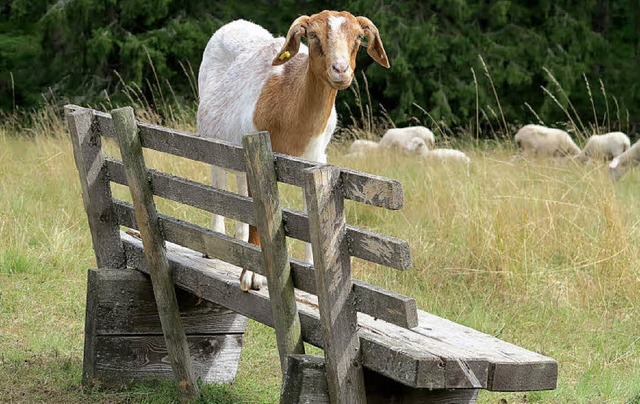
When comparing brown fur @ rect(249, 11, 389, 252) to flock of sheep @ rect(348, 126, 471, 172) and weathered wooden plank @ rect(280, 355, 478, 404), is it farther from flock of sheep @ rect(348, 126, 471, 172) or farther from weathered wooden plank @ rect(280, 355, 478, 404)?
flock of sheep @ rect(348, 126, 471, 172)

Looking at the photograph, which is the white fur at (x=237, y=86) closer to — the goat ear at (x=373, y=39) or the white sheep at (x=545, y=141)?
the goat ear at (x=373, y=39)

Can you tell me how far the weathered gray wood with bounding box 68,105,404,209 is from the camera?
11.0ft

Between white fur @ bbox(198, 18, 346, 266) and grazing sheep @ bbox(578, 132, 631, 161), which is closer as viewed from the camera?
white fur @ bbox(198, 18, 346, 266)

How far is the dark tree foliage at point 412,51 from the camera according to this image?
16719 mm

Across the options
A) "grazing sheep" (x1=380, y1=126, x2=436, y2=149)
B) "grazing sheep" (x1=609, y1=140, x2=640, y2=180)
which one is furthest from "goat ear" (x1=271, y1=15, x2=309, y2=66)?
"grazing sheep" (x1=380, y1=126, x2=436, y2=149)

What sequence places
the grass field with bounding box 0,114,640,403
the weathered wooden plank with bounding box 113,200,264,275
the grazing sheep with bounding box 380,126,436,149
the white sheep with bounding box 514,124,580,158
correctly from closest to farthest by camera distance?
the weathered wooden plank with bounding box 113,200,264,275, the grass field with bounding box 0,114,640,403, the grazing sheep with bounding box 380,126,436,149, the white sheep with bounding box 514,124,580,158

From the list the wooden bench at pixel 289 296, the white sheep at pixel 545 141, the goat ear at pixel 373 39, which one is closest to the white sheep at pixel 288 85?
the goat ear at pixel 373 39

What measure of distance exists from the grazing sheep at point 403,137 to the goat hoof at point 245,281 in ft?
23.5

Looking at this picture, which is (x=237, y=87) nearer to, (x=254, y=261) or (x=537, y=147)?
(x=254, y=261)

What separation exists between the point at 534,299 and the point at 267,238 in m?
3.21

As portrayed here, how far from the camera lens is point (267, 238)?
12.8 feet

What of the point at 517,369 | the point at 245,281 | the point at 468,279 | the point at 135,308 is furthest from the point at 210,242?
the point at 468,279

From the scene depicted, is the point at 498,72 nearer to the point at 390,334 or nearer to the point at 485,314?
the point at 485,314

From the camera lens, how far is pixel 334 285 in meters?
3.59
